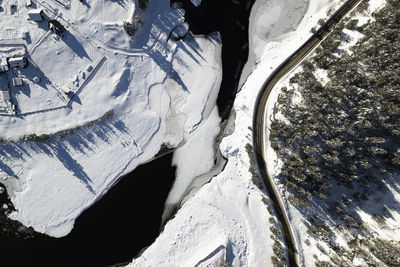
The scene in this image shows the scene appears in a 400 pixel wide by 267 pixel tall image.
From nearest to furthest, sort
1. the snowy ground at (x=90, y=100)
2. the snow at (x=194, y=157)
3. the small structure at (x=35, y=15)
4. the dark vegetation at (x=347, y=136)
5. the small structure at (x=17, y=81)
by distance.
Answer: the dark vegetation at (x=347, y=136) < the small structure at (x=35, y=15) < the small structure at (x=17, y=81) < the snowy ground at (x=90, y=100) < the snow at (x=194, y=157)

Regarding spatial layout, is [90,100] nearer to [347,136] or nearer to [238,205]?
[238,205]

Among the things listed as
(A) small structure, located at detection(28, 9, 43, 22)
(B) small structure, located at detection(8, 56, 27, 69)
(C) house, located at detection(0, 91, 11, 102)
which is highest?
(A) small structure, located at detection(28, 9, 43, 22)

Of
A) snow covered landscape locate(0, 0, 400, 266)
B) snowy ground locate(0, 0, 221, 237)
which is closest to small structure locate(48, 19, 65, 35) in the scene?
snow covered landscape locate(0, 0, 400, 266)

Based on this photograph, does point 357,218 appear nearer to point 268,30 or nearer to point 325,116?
point 325,116

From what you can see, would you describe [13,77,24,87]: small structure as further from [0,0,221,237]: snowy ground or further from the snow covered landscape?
[0,0,221,237]: snowy ground

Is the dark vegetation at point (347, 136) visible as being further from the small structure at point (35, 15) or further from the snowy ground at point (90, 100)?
the small structure at point (35, 15)

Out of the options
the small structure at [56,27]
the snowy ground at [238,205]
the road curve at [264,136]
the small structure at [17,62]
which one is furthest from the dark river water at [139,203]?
the small structure at [17,62]

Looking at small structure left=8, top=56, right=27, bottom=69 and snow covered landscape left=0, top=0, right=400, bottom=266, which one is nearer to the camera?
small structure left=8, top=56, right=27, bottom=69
